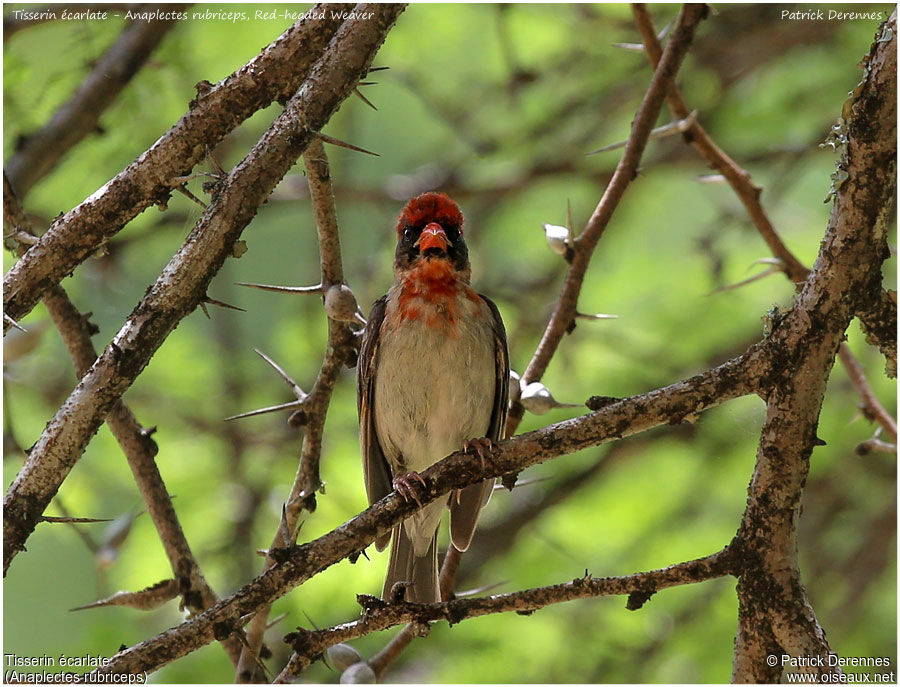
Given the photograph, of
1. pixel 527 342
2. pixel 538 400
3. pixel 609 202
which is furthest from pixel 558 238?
pixel 527 342

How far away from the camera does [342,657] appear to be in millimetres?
3131

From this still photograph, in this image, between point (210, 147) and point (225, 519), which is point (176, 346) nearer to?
point (225, 519)

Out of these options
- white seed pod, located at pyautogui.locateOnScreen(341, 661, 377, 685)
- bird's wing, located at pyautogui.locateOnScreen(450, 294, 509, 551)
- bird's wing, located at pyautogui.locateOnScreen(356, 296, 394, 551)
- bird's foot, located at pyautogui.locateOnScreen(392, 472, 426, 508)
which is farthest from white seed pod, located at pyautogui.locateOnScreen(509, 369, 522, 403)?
white seed pod, located at pyautogui.locateOnScreen(341, 661, 377, 685)

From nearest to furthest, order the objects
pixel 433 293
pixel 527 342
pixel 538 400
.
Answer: pixel 538 400
pixel 433 293
pixel 527 342

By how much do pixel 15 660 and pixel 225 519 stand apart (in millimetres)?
2339

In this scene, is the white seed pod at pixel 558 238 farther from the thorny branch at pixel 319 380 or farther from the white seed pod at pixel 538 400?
the thorny branch at pixel 319 380

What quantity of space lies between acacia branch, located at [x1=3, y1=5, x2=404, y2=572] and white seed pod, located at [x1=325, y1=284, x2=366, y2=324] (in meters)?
0.68

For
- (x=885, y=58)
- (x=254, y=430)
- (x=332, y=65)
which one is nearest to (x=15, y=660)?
(x=332, y=65)

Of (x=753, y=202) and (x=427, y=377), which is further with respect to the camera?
(x=427, y=377)

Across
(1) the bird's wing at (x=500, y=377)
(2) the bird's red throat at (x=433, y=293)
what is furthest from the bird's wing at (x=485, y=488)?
(2) the bird's red throat at (x=433, y=293)

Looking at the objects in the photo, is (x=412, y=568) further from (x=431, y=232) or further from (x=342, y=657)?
(x=431, y=232)

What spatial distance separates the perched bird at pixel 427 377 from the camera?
4.34 metres

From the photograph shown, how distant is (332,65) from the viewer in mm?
2865

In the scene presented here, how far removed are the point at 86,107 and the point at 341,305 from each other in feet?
6.73
